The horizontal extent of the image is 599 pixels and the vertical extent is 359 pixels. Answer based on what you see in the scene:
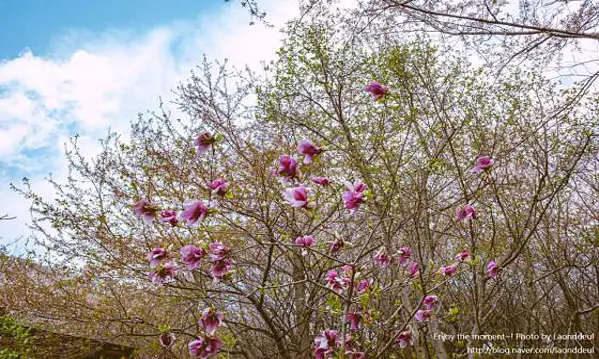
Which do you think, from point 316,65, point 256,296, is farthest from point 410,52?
point 256,296

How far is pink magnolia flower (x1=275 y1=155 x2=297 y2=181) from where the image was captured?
1736mm

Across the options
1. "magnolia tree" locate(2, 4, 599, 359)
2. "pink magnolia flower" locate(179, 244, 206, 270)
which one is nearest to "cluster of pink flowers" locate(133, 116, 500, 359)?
"pink magnolia flower" locate(179, 244, 206, 270)

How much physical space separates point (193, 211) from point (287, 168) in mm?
446

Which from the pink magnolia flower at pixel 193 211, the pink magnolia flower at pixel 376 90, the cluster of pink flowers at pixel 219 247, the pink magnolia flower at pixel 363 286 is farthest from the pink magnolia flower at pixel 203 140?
the pink magnolia flower at pixel 363 286

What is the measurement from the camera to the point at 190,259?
1.75 m

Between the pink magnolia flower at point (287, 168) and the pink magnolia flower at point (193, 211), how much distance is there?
36 centimetres

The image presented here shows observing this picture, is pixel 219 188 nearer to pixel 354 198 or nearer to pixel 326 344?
pixel 354 198

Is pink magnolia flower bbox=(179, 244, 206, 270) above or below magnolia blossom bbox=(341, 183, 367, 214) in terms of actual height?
below

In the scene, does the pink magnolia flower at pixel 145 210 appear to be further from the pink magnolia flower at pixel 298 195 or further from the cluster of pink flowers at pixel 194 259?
the pink magnolia flower at pixel 298 195

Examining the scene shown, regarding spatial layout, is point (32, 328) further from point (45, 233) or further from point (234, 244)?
point (234, 244)

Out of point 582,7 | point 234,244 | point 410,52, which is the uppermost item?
point 410,52

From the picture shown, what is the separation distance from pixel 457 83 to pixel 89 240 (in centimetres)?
472

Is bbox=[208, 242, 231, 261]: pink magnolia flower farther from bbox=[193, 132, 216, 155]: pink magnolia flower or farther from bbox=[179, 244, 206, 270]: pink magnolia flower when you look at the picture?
bbox=[193, 132, 216, 155]: pink magnolia flower

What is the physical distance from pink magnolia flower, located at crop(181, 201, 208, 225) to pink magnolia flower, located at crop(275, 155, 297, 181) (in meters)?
0.36
